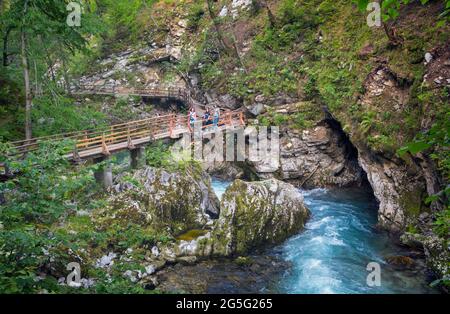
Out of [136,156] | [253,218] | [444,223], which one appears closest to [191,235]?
[253,218]

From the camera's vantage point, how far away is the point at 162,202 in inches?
547

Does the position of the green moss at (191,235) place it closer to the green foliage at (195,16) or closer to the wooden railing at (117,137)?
the wooden railing at (117,137)

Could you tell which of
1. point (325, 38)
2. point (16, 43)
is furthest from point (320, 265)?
point (16, 43)

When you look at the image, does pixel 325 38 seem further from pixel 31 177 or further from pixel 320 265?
pixel 31 177

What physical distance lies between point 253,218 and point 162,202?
3.56 metres

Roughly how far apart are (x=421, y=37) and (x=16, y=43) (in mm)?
19504

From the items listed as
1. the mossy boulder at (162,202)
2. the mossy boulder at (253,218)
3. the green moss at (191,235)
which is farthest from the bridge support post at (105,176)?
the mossy boulder at (253,218)

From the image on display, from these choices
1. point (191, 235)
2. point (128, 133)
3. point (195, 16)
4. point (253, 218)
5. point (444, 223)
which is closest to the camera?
point (444, 223)

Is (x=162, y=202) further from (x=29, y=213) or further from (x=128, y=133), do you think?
(x=29, y=213)

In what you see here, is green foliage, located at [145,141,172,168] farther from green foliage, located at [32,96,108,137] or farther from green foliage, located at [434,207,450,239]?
green foliage, located at [434,207,450,239]

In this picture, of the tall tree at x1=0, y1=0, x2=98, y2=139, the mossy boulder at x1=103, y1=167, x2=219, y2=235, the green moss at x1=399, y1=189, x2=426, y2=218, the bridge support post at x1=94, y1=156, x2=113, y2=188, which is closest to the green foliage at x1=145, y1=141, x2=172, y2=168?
the mossy boulder at x1=103, y1=167, x2=219, y2=235

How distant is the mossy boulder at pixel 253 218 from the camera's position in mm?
12906

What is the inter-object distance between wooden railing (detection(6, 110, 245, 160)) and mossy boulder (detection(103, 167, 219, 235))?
1.92 metres

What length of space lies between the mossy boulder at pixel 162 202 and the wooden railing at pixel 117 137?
6.29 feet
